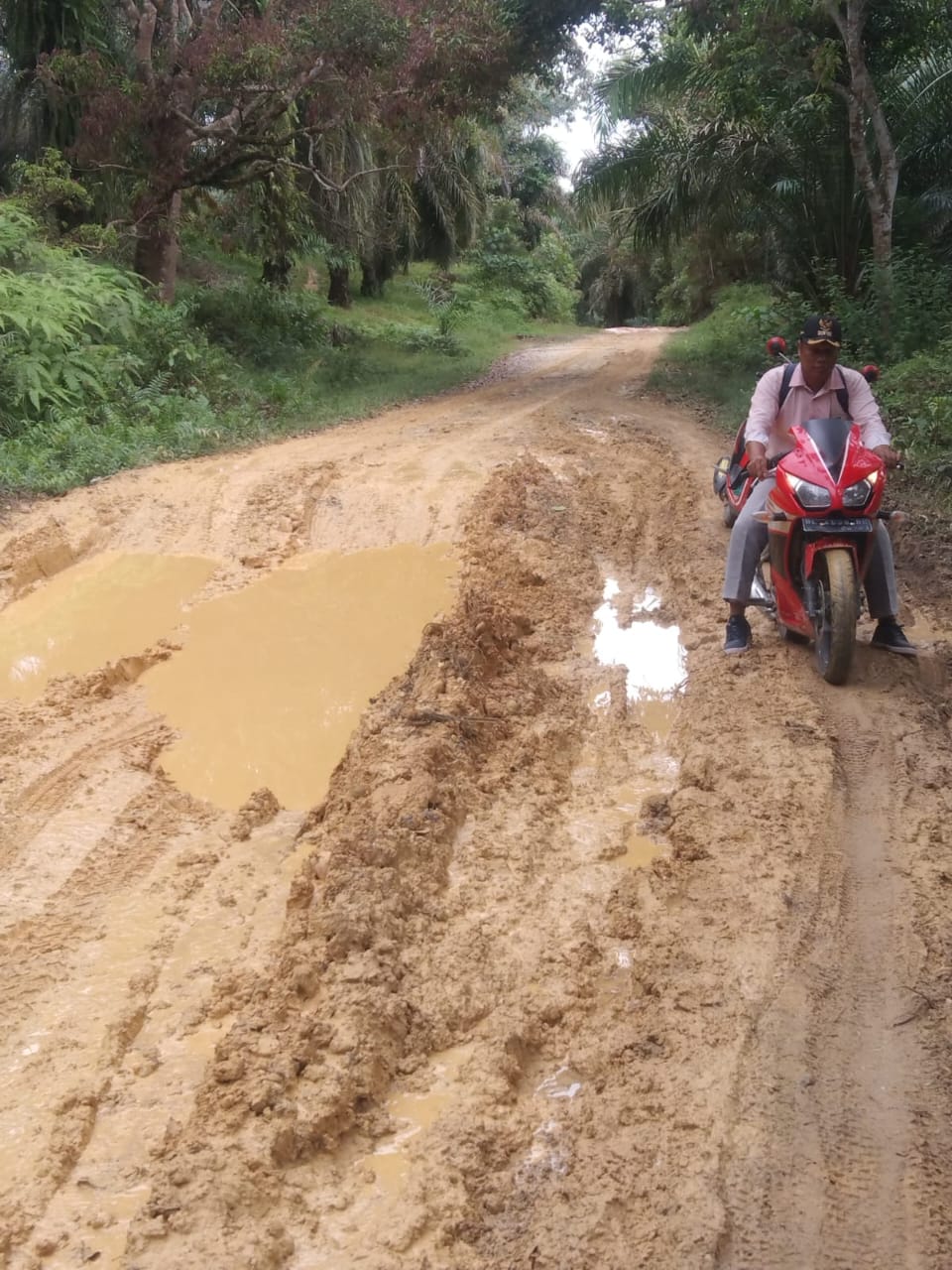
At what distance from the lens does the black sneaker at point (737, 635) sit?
5262 mm

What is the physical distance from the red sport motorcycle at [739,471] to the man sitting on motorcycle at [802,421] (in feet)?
0.11

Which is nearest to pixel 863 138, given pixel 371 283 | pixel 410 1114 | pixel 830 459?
pixel 830 459

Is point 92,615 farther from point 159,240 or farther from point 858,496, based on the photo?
point 159,240

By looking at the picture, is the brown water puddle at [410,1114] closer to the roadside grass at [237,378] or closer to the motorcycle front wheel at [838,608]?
the motorcycle front wheel at [838,608]

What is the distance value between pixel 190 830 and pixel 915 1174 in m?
2.78

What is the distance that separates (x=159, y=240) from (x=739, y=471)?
10.8 metres

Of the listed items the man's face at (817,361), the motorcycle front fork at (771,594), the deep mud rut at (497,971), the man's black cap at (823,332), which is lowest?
the deep mud rut at (497,971)

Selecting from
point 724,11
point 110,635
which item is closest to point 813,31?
point 724,11

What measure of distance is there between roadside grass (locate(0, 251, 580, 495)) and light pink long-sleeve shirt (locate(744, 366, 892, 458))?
5.93 metres

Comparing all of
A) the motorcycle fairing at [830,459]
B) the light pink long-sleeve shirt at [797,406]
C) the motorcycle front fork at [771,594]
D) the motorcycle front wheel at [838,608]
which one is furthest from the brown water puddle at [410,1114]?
the light pink long-sleeve shirt at [797,406]

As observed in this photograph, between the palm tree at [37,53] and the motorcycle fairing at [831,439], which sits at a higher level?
the palm tree at [37,53]

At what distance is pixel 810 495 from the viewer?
15.7 ft

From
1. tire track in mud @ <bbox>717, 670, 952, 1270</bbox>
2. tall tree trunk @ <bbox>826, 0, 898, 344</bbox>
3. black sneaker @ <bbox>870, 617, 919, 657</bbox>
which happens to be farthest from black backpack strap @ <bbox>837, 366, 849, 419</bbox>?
tall tree trunk @ <bbox>826, 0, 898, 344</bbox>

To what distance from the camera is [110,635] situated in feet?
19.2
